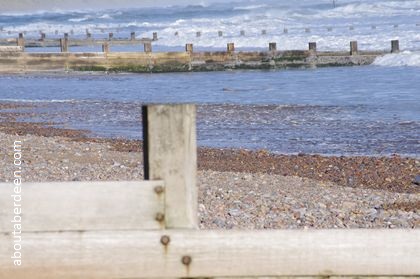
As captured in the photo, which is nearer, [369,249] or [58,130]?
[369,249]

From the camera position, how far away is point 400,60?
33.7 m

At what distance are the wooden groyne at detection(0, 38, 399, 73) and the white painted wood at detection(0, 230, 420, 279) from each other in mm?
30990

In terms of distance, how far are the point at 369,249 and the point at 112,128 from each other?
1502 cm

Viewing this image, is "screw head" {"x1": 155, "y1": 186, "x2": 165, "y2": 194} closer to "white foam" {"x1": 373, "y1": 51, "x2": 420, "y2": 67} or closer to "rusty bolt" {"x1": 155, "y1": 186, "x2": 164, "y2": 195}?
"rusty bolt" {"x1": 155, "y1": 186, "x2": 164, "y2": 195}

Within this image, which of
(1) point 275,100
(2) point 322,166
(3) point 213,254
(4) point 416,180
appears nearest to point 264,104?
(1) point 275,100

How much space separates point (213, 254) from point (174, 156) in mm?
365

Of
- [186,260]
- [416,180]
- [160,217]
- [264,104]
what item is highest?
[160,217]

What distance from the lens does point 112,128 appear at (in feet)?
59.6

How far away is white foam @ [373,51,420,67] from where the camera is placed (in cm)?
3322

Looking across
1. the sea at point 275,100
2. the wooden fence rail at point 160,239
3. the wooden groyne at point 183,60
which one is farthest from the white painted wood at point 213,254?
the wooden groyne at point 183,60

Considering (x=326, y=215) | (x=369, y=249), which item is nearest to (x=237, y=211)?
(x=326, y=215)

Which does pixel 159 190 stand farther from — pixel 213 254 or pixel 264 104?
pixel 264 104

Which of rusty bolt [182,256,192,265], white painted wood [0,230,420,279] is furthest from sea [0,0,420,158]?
rusty bolt [182,256,192,265]

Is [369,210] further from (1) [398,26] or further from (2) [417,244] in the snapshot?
(1) [398,26]
